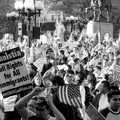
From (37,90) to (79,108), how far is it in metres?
0.75

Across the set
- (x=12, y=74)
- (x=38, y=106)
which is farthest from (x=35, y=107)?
(x=12, y=74)

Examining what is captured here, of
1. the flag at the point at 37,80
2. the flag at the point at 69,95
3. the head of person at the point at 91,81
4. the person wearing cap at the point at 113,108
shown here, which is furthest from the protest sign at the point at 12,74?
the head of person at the point at 91,81

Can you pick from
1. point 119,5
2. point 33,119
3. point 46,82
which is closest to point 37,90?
point 33,119

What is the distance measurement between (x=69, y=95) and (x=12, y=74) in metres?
0.69

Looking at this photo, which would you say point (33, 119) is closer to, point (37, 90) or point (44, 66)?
point (37, 90)

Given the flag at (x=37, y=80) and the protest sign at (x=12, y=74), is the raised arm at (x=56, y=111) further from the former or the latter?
the flag at (x=37, y=80)

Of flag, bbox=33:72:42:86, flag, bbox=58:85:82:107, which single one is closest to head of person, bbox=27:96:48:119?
flag, bbox=58:85:82:107

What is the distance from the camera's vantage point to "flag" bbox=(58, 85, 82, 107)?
18.3 feet

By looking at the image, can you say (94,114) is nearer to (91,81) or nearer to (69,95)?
(69,95)

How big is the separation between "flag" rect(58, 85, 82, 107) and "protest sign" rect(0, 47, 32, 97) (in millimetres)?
366

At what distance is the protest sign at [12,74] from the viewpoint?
5625 millimetres

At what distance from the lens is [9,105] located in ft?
18.3

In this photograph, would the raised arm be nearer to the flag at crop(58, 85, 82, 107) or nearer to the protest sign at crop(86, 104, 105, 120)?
the flag at crop(58, 85, 82, 107)

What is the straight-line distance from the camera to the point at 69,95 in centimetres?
563
